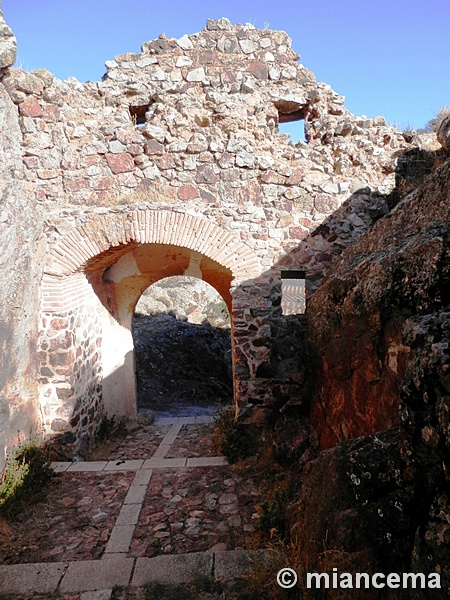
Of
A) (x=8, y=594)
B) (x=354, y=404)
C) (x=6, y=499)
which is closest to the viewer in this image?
(x=8, y=594)

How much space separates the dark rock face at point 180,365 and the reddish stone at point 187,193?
5.40 meters

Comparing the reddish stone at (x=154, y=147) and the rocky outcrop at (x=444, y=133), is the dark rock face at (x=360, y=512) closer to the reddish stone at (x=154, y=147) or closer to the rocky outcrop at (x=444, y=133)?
the reddish stone at (x=154, y=147)

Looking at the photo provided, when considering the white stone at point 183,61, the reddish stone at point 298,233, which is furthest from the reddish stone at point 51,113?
the reddish stone at point 298,233

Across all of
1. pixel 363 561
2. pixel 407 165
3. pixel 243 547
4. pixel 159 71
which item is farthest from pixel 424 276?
pixel 159 71

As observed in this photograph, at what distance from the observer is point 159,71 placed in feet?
18.0

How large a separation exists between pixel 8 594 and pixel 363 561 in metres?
2.61

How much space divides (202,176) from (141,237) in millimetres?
1220

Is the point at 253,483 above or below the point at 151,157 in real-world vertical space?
below

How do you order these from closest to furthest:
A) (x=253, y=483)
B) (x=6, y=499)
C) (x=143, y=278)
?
(x=6, y=499)
(x=253, y=483)
(x=143, y=278)

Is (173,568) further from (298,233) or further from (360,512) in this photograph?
(298,233)

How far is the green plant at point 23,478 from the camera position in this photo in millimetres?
3857

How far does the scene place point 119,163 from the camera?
5285 millimetres

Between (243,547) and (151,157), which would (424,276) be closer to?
(243,547)

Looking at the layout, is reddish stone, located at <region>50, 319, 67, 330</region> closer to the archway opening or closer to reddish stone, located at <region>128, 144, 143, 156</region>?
reddish stone, located at <region>128, 144, 143, 156</region>
